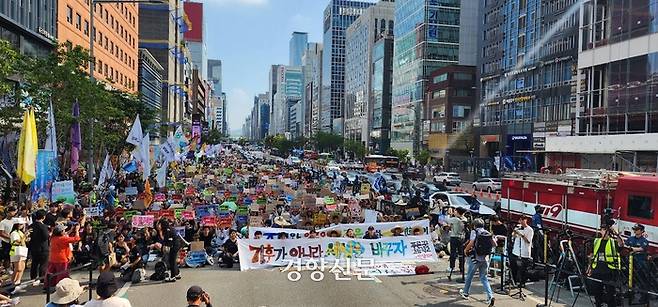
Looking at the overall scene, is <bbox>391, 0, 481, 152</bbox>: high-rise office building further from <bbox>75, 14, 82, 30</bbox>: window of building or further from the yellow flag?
the yellow flag

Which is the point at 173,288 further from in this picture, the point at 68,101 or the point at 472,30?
the point at 472,30

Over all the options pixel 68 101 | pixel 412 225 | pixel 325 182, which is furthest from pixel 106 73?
pixel 412 225

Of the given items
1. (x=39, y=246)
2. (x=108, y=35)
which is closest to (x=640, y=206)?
(x=39, y=246)

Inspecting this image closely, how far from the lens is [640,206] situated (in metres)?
15.2

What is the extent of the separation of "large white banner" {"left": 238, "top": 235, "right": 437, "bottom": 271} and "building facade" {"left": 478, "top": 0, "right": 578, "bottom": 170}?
44.6m

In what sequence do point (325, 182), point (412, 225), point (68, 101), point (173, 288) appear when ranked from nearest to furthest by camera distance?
point (173, 288), point (412, 225), point (68, 101), point (325, 182)

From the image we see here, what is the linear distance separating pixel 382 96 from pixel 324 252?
124 metres

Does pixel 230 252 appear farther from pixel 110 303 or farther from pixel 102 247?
pixel 110 303

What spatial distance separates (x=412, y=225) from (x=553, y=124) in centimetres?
5071

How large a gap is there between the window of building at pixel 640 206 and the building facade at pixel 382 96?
117 meters

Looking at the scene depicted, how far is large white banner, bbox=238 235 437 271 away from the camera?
14836 millimetres

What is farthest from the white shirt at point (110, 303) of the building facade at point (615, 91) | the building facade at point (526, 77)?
the building facade at point (526, 77)

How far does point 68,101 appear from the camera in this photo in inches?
961

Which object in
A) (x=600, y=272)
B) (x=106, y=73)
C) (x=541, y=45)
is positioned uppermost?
(x=541, y=45)
